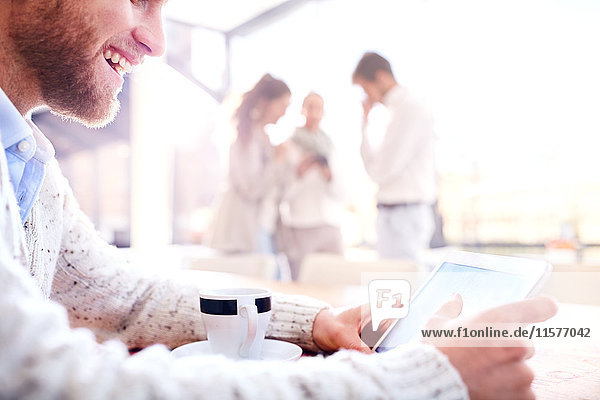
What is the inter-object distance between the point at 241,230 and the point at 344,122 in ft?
4.65

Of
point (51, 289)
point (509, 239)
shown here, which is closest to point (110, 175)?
point (509, 239)

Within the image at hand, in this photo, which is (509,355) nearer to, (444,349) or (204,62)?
(444,349)

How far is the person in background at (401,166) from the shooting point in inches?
90.5

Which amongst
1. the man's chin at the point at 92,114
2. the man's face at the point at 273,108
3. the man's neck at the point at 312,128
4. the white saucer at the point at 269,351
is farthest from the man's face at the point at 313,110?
the white saucer at the point at 269,351

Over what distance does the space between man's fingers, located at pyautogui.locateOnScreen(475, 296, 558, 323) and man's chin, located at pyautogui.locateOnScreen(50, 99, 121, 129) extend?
672 millimetres

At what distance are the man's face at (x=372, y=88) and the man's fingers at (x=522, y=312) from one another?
2.07 metres

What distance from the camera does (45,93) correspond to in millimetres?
771

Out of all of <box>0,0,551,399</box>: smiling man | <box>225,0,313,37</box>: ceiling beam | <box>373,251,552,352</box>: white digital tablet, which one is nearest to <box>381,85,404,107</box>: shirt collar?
<box>0,0,551,399</box>: smiling man

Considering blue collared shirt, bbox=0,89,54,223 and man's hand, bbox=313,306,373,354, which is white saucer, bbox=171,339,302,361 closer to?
man's hand, bbox=313,306,373,354

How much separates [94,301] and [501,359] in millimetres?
649

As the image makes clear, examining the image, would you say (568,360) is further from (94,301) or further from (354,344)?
(94,301)

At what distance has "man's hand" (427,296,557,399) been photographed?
42 cm

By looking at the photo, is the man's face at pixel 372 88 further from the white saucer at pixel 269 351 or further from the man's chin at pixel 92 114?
the white saucer at pixel 269 351

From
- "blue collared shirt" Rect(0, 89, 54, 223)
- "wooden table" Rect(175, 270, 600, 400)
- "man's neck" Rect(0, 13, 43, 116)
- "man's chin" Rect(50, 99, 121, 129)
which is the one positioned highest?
"man's neck" Rect(0, 13, 43, 116)
